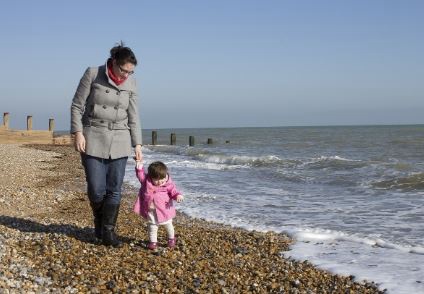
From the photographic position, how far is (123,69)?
4.54 metres

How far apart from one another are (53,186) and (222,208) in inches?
165

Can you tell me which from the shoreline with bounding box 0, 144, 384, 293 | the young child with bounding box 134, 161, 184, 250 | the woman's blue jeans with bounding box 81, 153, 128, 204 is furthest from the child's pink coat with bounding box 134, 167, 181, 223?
the shoreline with bounding box 0, 144, 384, 293

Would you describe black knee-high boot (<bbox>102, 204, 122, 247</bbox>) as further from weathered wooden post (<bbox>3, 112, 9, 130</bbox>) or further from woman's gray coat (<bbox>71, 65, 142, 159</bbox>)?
weathered wooden post (<bbox>3, 112, 9, 130</bbox>)

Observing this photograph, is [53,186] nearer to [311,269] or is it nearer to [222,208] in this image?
[222,208]

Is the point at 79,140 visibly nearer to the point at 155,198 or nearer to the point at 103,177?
the point at 103,177

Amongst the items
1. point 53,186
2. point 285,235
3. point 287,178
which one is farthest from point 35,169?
point 285,235

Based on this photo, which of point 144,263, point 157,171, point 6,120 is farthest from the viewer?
point 6,120

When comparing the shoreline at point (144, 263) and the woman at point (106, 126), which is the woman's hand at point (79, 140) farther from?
the shoreline at point (144, 263)

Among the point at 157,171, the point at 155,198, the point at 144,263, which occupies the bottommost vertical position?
the point at 144,263

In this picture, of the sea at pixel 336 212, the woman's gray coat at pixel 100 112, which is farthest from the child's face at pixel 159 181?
the sea at pixel 336 212

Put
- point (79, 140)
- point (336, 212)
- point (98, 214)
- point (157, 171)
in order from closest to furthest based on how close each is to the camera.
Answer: point (79, 140), point (157, 171), point (98, 214), point (336, 212)

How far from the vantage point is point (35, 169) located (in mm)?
14016

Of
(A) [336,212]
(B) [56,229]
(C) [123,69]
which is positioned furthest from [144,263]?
(A) [336,212]

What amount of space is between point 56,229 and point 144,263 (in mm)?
1658
